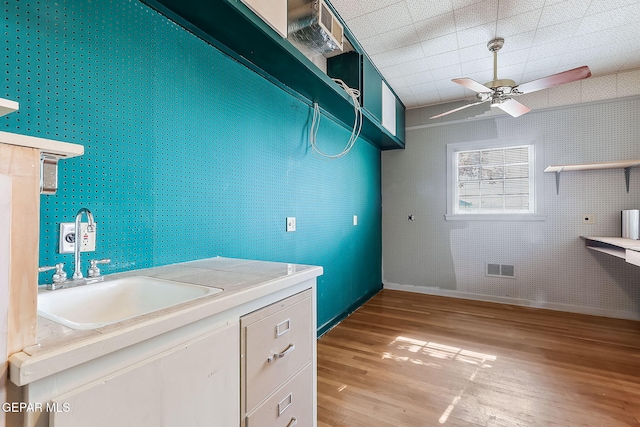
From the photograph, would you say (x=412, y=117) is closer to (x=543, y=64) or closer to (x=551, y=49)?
(x=543, y=64)

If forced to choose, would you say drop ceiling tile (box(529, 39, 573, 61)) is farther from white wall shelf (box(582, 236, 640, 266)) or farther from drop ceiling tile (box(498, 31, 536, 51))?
white wall shelf (box(582, 236, 640, 266))

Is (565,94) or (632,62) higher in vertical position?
(632,62)

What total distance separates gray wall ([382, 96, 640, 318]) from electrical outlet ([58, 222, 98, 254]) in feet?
12.9

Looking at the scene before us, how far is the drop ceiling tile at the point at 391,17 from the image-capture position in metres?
2.25

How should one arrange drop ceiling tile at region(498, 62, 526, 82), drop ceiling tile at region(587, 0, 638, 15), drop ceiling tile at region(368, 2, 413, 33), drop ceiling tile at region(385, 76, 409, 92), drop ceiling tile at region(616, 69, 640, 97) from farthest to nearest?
drop ceiling tile at region(385, 76, 409, 92), drop ceiling tile at region(616, 69, 640, 97), drop ceiling tile at region(498, 62, 526, 82), drop ceiling tile at region(368, 2, 413, 33), drop ceiling tile at region(587, 0, 638, 15)

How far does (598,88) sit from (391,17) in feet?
9.10

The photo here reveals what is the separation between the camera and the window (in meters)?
3.72

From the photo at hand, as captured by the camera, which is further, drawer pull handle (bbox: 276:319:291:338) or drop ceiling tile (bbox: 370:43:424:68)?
drop ceiling tile (bbox: 370:43:424:68)

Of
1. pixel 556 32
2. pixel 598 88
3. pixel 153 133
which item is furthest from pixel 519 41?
pixel 153 133

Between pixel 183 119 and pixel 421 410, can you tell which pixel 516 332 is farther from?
pixel 183 119

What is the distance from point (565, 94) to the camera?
349cm

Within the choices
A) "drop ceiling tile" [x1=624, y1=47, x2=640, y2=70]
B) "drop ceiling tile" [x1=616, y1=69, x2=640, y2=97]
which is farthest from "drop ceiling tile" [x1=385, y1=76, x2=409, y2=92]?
"drop ceiling tile" [x1=616, y1=69, x2=640, y2=97]

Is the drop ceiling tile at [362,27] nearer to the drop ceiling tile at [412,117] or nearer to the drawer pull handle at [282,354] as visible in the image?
the drop ceiling tile at [412,117]

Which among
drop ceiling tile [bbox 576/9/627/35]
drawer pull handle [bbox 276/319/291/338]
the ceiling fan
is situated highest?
drop ceiling tile [bbox 576/9/627/35]
